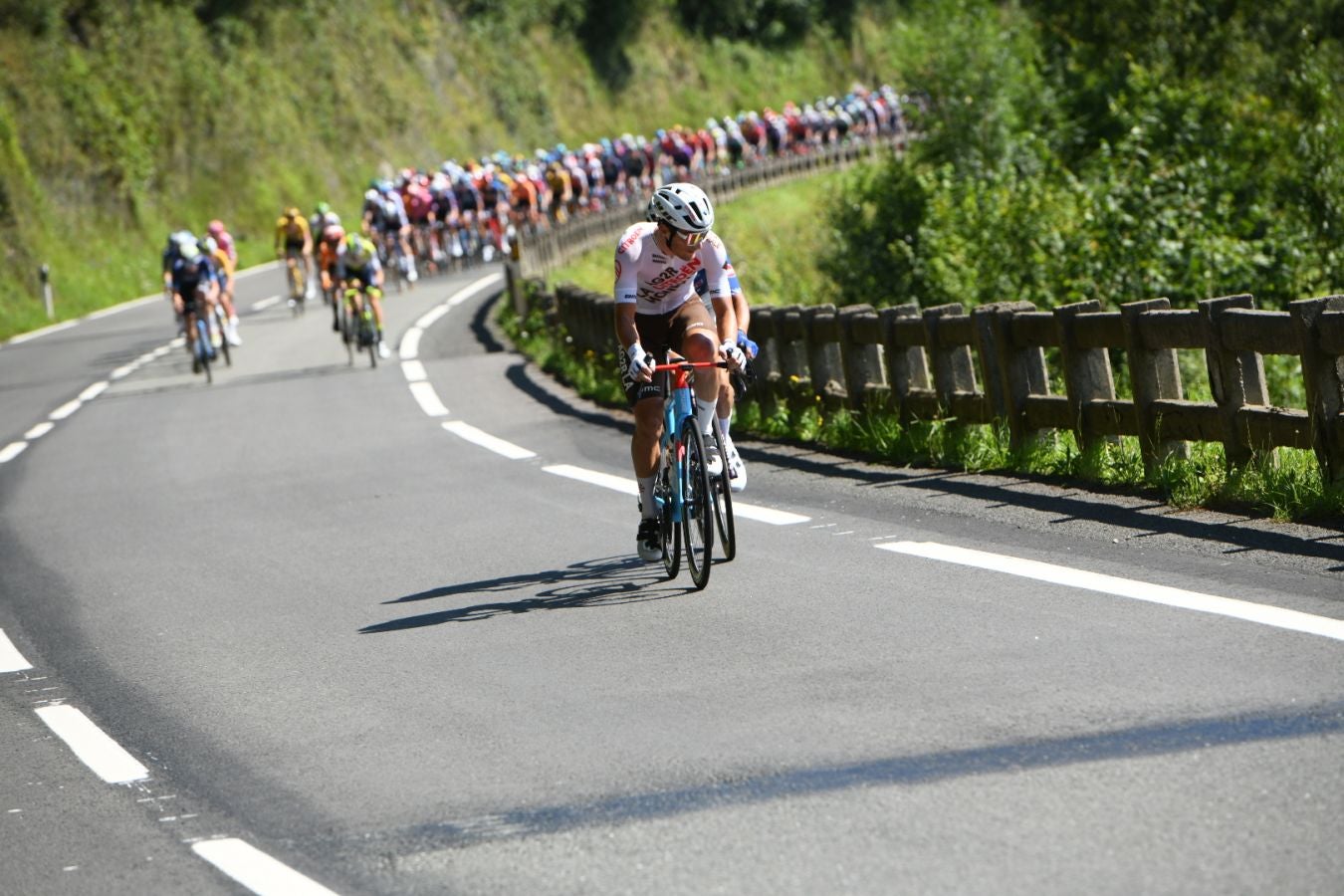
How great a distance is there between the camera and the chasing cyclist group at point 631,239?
8.80m

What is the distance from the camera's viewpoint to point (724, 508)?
361 inches

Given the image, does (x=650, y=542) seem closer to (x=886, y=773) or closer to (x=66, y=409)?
(x=886, y=773)

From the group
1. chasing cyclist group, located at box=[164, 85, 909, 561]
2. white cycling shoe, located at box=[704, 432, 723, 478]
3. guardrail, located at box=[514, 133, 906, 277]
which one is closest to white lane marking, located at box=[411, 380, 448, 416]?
chasing cyclist group, located at box=[164, 85, 909, 561]

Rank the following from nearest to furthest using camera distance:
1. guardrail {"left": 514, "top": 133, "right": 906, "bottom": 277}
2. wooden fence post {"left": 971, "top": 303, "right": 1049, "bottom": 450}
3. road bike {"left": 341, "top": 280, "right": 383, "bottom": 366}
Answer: wooden fence post {"left": 971, "top": 303, "right": 1049, "bottom": 450}
road bike {"left": 341, "top": 280, "right": 383, "bottom": 366}
guardrail {"left": 514, "top": 133, "right": 906, "bottom": 277}

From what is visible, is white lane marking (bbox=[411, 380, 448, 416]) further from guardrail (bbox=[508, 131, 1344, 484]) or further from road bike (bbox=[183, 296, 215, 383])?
guardrail (bbox=[508, 131, 1344, 484])

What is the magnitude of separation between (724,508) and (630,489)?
3.45 metres

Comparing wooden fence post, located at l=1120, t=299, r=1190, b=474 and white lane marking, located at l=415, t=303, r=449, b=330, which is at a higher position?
white lane marking, located at l=415, t=303, r=449, b=330

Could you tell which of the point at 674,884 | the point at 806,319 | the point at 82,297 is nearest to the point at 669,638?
the point at 674,884

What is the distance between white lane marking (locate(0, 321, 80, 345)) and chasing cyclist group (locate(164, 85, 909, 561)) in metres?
4.39

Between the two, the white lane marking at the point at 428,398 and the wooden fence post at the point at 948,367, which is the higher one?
the wooden fence post at the point at 948,367

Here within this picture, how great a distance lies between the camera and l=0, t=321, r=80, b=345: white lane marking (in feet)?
116

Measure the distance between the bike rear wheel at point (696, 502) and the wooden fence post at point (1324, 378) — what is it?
2.88 meters

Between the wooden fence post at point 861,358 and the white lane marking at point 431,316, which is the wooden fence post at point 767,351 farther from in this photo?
the white lane marking at point 431,316

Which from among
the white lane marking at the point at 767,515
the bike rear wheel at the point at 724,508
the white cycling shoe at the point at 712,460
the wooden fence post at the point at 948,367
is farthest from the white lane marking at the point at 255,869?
the wooden fence post at the point at 948,367
